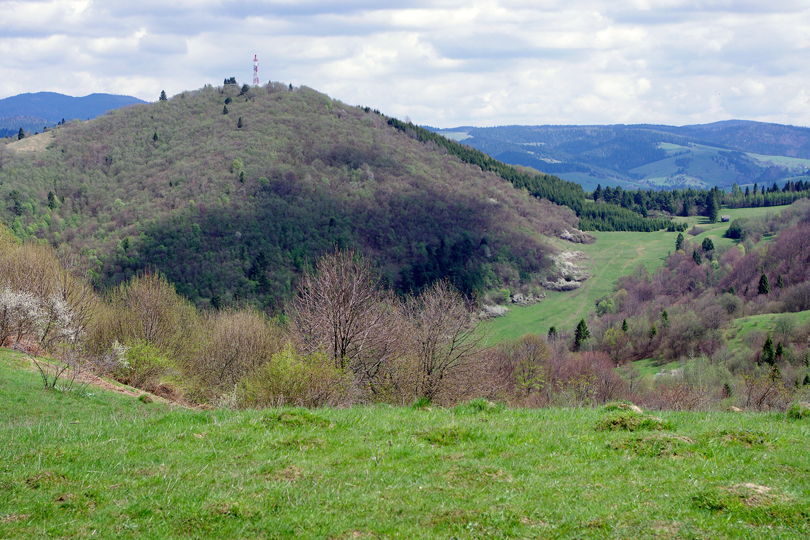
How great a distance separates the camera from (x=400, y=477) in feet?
38.4

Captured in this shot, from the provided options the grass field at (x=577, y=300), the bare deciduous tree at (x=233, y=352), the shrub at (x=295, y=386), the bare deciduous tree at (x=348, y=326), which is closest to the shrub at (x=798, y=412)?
the shrub at (x=295, y=386)

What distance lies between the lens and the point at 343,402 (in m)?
25.8

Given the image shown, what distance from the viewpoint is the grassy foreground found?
958 centimetres

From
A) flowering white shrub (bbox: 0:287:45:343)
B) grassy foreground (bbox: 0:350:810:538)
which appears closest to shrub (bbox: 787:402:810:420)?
grassy foreground (bbox: 0:350:810:538)

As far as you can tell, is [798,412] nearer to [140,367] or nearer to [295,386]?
[295,386]

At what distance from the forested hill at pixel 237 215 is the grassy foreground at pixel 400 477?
104 m

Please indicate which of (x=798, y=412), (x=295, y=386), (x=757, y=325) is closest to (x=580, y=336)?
(x=757, y=325)

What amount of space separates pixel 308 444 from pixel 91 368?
2923 centimetres

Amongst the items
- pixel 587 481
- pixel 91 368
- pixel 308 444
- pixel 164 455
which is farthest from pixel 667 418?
pixel 91 368

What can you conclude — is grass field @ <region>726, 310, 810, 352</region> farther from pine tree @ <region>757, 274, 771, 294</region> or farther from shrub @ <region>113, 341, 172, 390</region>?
shrub @ <region>113, 341, 172, 390</region>

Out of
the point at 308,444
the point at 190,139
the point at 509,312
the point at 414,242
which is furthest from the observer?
the point at 190,139

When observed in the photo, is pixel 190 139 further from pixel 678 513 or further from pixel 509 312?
pixel 678 513

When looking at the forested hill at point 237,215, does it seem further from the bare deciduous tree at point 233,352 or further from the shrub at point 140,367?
the shrub at point 140,367

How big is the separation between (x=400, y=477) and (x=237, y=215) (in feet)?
492
